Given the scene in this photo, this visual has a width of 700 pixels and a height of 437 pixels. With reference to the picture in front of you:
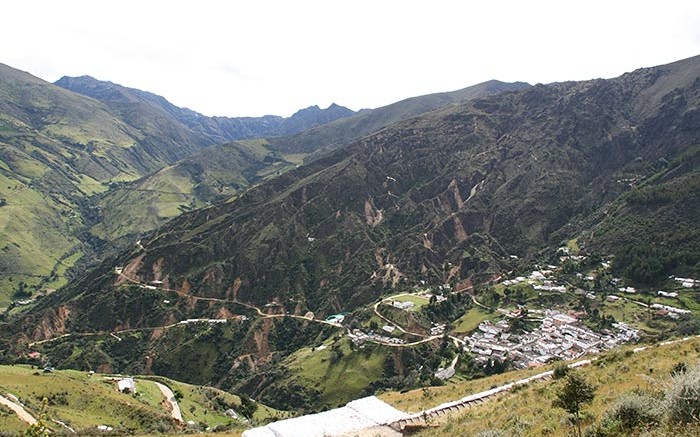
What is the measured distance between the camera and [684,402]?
14.0m

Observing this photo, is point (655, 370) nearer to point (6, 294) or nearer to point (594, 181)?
point (594, 181)

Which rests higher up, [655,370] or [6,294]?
[655,370]

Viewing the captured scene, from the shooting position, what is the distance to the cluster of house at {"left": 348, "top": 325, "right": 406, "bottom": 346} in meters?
104

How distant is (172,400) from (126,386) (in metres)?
7.35

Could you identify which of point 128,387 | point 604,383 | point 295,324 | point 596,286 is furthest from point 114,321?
point 604,383

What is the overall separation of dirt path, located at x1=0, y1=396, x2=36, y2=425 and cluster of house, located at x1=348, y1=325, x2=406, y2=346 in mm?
63114

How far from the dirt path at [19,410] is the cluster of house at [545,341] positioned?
6833cm

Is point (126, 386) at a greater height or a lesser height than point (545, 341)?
greater

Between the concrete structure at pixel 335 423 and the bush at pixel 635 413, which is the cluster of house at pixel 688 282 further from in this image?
the bush at pixel 635 413

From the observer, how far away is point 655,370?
87.4 ft

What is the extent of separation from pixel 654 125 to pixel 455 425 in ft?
680

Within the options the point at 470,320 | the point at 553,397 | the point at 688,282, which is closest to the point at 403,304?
the point at 470,320

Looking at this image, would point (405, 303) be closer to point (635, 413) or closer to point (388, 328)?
point (388, 328)

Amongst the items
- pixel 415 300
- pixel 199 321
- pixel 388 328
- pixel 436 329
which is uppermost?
pixel 415 300
